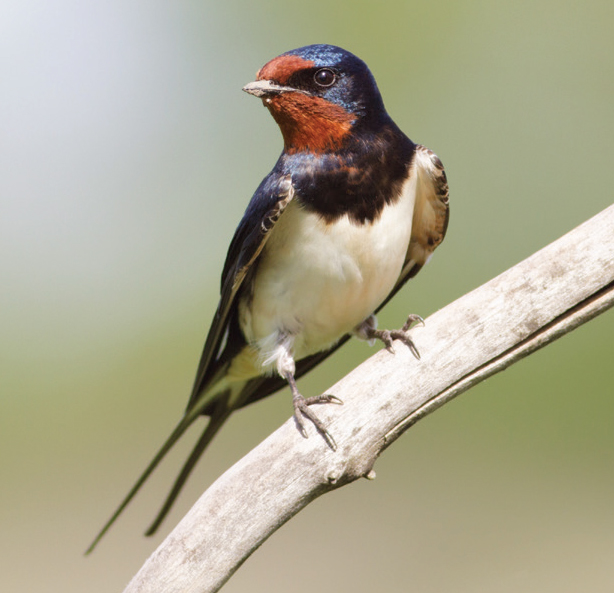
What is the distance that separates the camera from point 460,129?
525 cm

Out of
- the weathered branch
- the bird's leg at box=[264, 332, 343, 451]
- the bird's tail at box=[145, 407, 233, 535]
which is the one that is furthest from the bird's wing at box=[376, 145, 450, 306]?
the bird's tail at box=[145, 407, 233, 535]

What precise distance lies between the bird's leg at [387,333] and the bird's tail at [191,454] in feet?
1.43

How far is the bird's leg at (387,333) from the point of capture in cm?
183

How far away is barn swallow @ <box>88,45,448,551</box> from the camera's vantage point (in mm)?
1964

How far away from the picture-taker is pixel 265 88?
195cm

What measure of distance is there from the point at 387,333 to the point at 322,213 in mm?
306

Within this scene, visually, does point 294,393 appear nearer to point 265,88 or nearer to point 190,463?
point 190,463

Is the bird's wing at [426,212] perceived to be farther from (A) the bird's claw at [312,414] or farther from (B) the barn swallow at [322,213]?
(A) the bird's claw at [312,414]

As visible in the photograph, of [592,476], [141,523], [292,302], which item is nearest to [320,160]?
[292,302]

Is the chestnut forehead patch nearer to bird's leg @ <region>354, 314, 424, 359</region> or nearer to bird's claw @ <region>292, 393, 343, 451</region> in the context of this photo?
bird's leg @ <region>354, 314, 424, 359</region>

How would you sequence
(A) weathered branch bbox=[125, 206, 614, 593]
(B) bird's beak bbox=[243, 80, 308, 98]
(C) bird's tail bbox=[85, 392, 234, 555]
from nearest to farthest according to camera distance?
(A) weathered branch bbox=[125, 206, 614, 593] → (B) bird's beak bbox=[243, 80, 308, 98] → (C) bird's tail bbox=[85, 392, 234, 555]

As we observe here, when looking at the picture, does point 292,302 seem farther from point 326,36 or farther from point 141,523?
point 326,36

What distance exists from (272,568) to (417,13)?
381cm

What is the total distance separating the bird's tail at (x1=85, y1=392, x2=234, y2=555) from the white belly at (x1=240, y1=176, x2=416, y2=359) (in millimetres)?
292
